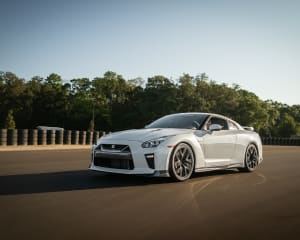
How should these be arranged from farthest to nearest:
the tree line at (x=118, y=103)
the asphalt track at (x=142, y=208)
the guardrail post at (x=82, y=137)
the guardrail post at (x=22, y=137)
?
Answer: the tree line at (x=118, y=103), the guardrail post at (x=82, y=137), the guardrail post at (x=22, y=137), the asphalt track at (x=142, y=208)

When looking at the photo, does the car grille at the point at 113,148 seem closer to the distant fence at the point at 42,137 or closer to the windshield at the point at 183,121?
the windshield at the point at 183,121

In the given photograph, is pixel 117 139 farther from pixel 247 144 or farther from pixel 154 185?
pixel 247 144

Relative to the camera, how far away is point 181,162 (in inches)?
284

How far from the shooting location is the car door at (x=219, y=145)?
7.90 meters

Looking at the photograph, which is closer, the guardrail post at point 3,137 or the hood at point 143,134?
the hood at point 143,134

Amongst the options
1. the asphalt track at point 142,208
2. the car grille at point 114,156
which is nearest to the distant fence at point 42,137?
the asphalt track at point 142,208

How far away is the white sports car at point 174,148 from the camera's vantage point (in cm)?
675

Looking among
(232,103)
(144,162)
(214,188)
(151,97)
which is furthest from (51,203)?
(232,103)

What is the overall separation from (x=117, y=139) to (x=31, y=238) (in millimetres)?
3762

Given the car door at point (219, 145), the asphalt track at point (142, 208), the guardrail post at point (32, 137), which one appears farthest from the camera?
the guardrail post at point (32, 137)

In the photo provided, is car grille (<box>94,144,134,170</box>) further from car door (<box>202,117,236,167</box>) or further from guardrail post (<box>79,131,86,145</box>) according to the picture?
guardrail post (<box>79,131,86,145</box>)

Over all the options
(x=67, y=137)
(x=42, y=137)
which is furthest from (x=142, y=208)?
(x=67, y=137)


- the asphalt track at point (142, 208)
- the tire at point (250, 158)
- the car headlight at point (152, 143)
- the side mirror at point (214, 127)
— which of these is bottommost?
the asphalt track at point (142, 208)

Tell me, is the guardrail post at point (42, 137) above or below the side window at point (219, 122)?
below
